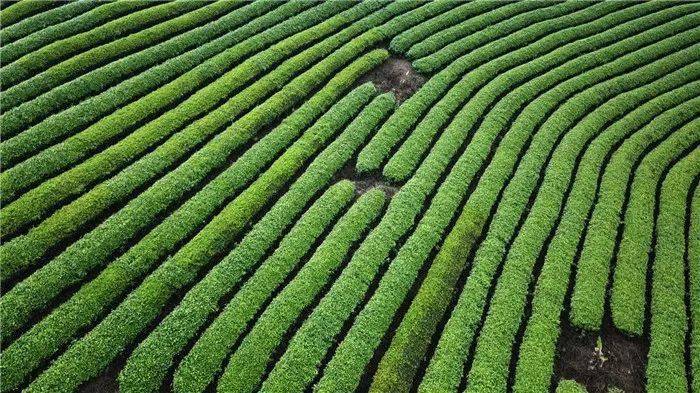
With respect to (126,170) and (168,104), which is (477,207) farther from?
(168,104)

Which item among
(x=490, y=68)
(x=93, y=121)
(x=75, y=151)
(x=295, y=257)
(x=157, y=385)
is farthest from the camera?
(x=490, y=68)

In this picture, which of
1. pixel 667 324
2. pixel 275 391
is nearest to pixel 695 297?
pixel 667 324

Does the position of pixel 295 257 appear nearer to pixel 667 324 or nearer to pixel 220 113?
pixel 220 113

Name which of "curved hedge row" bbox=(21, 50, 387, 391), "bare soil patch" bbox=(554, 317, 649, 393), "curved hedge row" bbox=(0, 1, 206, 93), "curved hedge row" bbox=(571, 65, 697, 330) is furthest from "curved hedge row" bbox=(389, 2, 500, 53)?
"bare soil patch" bbox=(554, 317, 649, 393)

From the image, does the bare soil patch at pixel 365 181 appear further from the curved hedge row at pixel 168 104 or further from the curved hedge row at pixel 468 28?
the curved hedge row at pixel 468 28

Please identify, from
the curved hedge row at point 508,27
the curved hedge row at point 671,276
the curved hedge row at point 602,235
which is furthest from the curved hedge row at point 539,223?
the curved hedge row at point 508,27

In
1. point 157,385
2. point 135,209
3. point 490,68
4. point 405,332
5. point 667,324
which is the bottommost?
point 157,385

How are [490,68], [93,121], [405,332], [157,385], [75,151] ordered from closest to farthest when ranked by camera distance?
[157,385] < [405,332] < [75,151] < [93,121] < [490,68]
